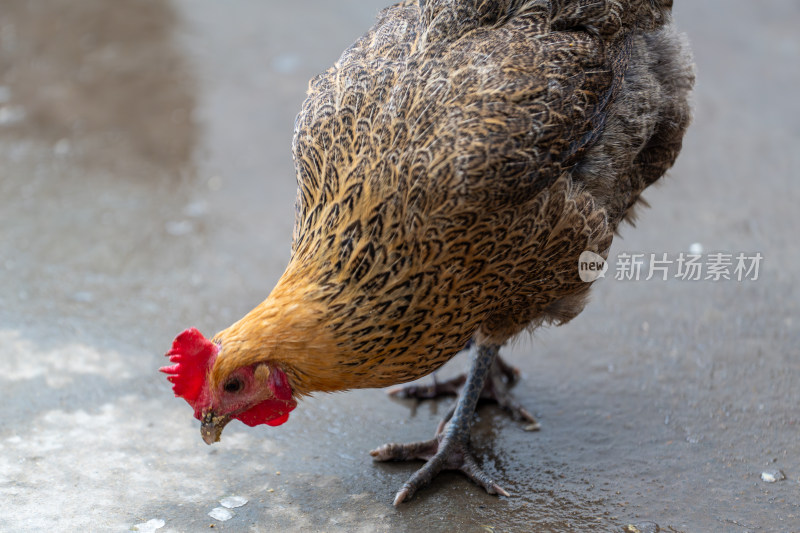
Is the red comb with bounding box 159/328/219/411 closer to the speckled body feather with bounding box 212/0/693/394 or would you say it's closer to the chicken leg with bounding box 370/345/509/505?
the speckled body feather with bounding box 212/0/693/394

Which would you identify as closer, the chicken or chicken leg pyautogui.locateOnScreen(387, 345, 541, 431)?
the chicken

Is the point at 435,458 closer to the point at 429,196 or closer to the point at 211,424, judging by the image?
the point at 211,424

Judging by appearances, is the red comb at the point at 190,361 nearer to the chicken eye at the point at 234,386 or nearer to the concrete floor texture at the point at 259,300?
the chicken eye at the point at 234,386

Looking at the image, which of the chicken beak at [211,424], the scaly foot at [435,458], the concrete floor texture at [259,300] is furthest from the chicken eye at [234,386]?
the scaly foot at [435,458]

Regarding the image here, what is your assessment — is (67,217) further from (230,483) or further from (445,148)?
(445,148)

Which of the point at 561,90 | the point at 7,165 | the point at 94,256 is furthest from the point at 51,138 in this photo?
the point at 561,90

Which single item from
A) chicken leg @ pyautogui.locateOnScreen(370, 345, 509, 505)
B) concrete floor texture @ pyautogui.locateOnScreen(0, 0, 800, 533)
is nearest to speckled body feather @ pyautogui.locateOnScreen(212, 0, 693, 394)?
chicken leg @ pyautogui.locateOnScreen(370, 345, 509, 505)

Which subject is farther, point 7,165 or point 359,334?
point 7,165
